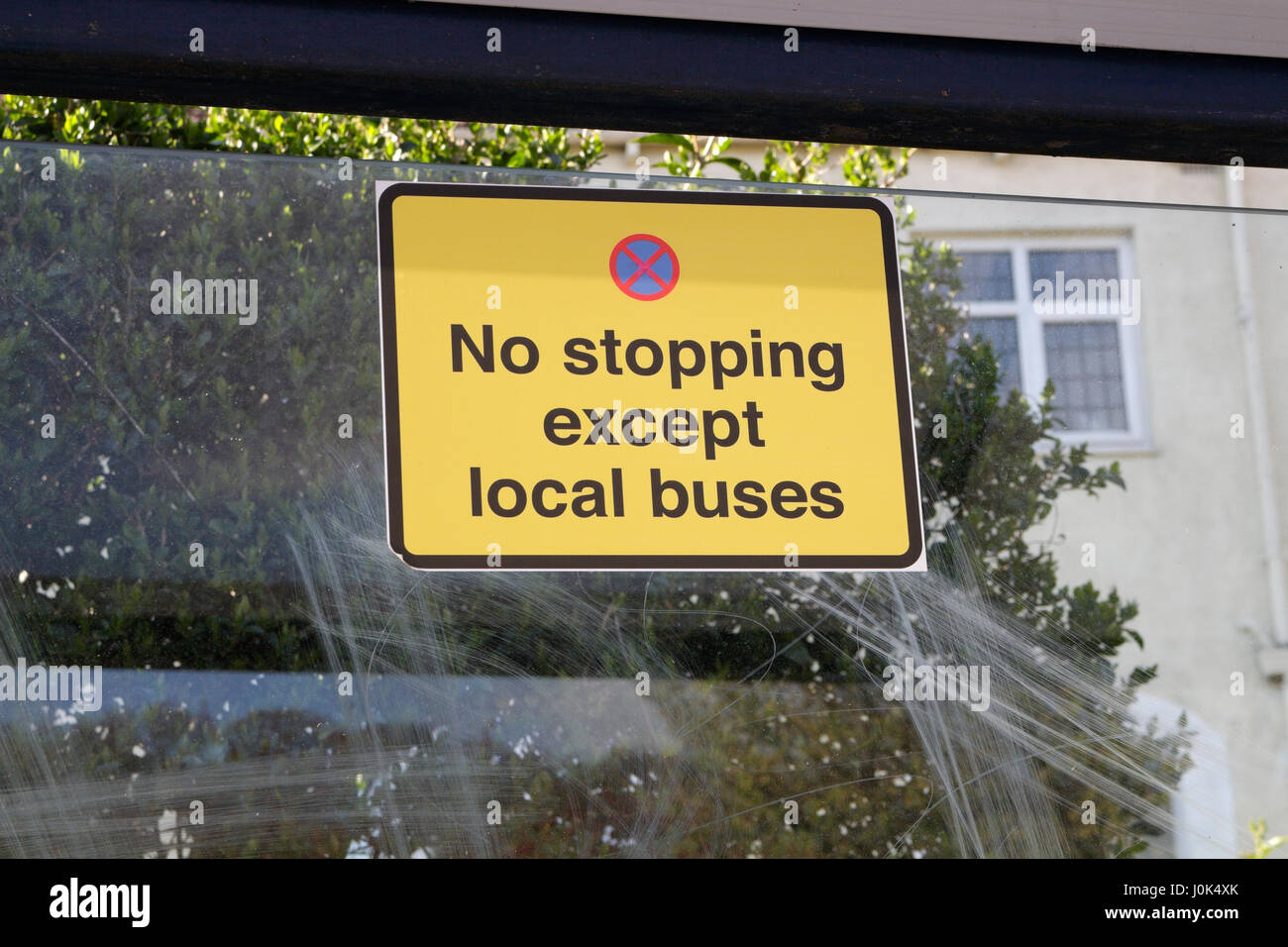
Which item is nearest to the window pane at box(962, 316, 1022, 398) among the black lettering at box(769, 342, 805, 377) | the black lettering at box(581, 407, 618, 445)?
the black lettering at box(769, 342, 805, 377)

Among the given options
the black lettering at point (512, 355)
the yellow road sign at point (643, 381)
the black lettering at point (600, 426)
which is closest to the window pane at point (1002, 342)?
the yellow road sign at point (643, 381)

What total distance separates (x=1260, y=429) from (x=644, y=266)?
1132mm

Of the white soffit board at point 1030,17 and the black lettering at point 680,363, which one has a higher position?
the white soffit board at point 1030,17

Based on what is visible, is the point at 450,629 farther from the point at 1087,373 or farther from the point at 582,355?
the point at 1087,373

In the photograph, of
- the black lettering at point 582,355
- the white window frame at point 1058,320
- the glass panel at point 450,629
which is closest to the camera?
the glass panel at point 450,629

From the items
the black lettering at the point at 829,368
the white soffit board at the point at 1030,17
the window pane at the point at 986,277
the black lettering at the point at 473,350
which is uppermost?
the white soffit board at the point at 1030,17

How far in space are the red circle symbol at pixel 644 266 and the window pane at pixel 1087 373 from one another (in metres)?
0.67

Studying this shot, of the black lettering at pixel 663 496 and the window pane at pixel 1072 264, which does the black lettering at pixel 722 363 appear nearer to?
the black lettering at pixel 663 496

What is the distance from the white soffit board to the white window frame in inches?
13.6

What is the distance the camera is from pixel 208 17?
2.04 metres

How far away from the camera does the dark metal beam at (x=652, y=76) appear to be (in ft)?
6.67

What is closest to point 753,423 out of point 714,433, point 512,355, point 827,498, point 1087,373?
point 714,433
